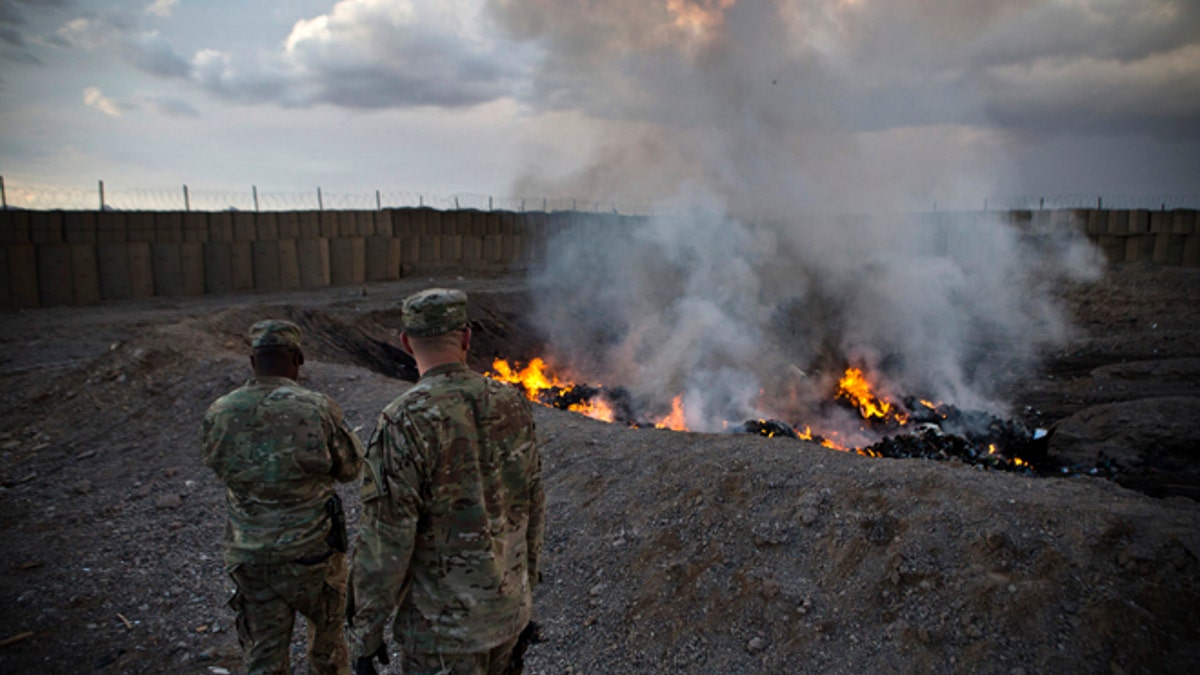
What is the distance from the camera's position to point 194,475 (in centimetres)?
632

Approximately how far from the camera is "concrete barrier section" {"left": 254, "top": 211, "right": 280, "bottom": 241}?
1725 centimetres

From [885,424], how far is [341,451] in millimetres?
9061

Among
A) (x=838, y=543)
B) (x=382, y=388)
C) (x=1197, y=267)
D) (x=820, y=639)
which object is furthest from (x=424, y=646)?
(x=1197, y=267)

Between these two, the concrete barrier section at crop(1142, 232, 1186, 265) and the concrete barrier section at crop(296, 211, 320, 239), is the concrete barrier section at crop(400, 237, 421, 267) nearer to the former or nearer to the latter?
the concrete barrier section at crop(296, 211, 320, 239)

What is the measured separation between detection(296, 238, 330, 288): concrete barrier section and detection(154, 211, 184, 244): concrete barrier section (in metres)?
2.63

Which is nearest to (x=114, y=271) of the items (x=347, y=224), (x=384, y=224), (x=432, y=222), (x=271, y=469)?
(x=347, y=224)

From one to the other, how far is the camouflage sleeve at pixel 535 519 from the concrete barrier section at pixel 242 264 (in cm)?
1648

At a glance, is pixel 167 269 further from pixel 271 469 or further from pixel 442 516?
pixel 442 516

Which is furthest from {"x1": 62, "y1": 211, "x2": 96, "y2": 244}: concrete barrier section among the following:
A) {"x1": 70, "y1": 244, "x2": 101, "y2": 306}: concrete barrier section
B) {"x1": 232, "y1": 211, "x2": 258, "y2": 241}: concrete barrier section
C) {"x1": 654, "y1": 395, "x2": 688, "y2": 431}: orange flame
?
{"x1": 654, "y1": 395, "x2": 688, "y2": 431}: orange flame

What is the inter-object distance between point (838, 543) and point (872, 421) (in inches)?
267

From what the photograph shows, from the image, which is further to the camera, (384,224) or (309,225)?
(384,224)

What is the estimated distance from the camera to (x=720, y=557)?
4.26 m

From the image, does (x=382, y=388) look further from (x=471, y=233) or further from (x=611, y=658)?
(x=471, y=233)

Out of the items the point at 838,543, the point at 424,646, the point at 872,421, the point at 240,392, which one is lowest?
the point at 872,421
